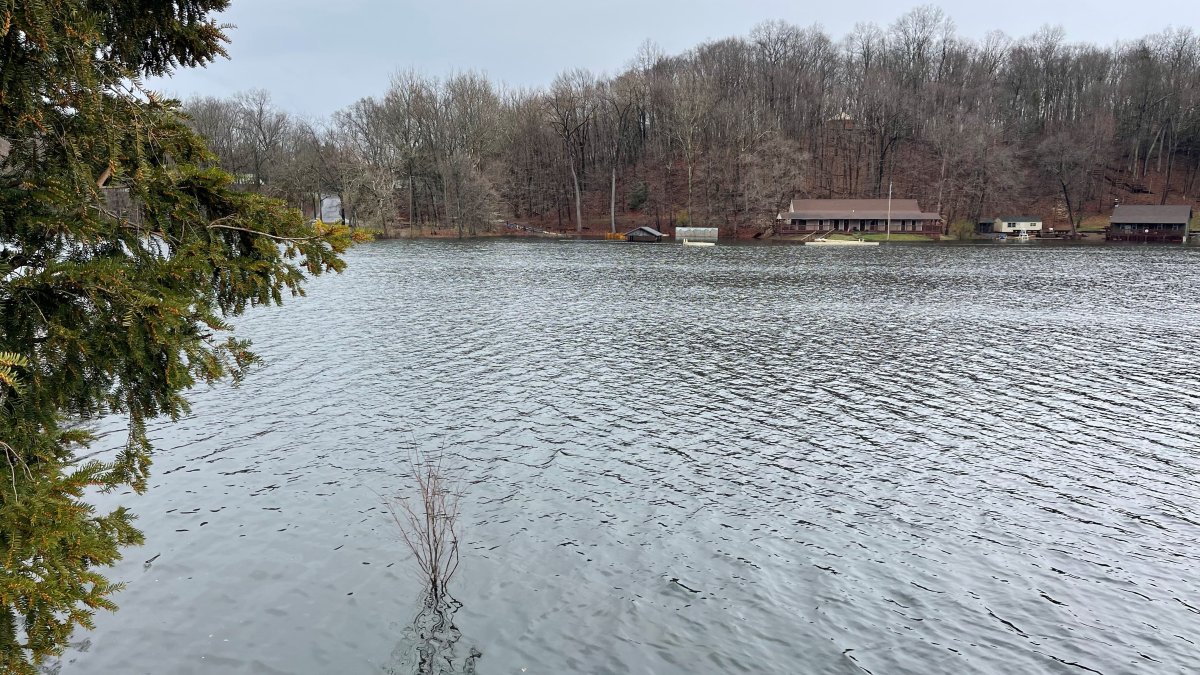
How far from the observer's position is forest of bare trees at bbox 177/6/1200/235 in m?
104

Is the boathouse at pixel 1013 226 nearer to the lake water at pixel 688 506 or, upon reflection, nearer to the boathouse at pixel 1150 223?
the boathouse at pixel 1150 223

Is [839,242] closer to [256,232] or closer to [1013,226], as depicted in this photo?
[1013,226]

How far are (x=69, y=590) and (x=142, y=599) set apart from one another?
25.4 feet

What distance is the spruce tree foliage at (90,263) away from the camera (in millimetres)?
5562

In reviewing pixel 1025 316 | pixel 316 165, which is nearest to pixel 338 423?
pixel 1025 316

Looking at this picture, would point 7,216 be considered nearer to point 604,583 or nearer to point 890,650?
point 604,583

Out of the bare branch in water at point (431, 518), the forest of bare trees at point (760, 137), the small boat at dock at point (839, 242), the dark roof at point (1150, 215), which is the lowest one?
the bare branch in water at point (431, 518)

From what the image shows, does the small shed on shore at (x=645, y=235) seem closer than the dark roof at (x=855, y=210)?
Yes

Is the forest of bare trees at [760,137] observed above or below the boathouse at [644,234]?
above

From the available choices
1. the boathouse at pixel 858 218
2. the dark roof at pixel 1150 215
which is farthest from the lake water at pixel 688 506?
the dark roof at pixel 1150 215

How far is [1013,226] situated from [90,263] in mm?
117894

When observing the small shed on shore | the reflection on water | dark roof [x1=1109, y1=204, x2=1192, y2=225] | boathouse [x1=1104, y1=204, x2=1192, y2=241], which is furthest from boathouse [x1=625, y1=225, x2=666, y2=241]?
the reflection on water

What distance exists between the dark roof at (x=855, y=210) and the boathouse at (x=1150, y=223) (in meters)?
22.9

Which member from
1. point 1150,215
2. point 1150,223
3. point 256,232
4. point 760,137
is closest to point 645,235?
point 760,137
